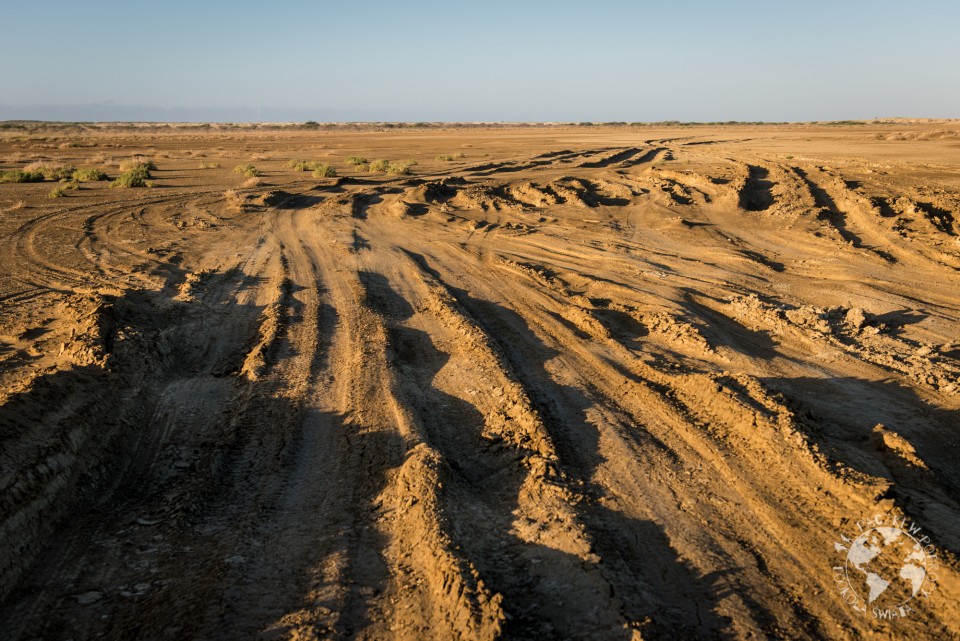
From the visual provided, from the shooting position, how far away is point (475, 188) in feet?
71.2

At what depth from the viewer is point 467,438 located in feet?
19.2

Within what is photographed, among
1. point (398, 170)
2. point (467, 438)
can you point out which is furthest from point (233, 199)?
point (467, 438)

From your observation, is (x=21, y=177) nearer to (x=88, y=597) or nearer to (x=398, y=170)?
(x=398, y=170)

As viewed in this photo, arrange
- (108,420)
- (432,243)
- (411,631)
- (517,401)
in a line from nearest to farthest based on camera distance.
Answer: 1. (411,631)
2. (108,420)
3. (517,401)
4. (432,243)

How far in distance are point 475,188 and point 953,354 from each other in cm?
1604

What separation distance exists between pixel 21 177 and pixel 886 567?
98.2 ft

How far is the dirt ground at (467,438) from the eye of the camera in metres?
3.80

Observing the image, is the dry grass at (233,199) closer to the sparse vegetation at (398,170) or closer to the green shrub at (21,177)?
the sparse vegetation at (398,170)

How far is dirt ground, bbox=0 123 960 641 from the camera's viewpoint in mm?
3803

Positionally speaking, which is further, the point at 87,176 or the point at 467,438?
the point at 87,176

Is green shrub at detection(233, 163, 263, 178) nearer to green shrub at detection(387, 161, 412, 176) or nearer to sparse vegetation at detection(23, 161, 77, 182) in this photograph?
green shrub at detection(387, 161, 412, 176)

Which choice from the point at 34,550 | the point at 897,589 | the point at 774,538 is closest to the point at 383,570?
the point at 34,550

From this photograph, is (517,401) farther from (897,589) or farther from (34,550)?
(34,550)

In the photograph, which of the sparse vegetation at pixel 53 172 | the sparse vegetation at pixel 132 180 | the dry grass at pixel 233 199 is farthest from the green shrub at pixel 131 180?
the dry grass at pixel 233 199
